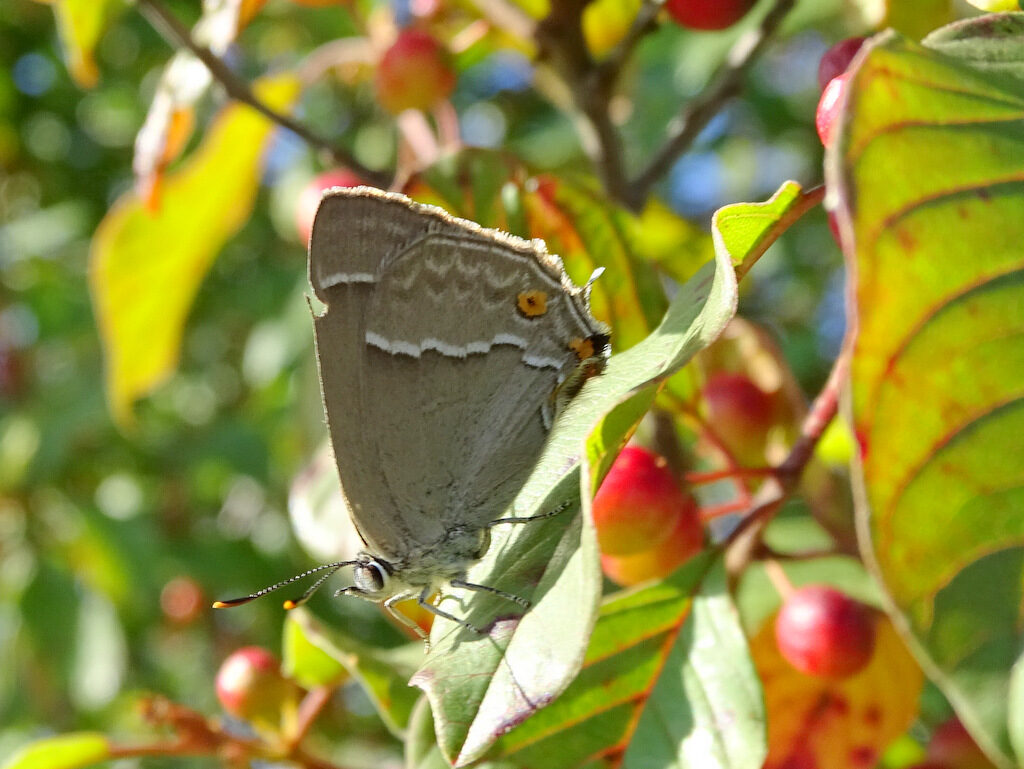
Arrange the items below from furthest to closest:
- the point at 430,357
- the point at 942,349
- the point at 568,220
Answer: the point at 568,220 → the point at 430,357 → the point at 942,349

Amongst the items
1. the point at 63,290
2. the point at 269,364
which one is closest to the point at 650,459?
the point at 269,364

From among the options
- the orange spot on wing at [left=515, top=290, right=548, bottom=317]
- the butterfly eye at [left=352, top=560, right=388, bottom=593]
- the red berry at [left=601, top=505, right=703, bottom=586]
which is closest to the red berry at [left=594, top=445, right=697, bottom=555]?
the red berry at [left=601, top=505, right=703, bottom=586]

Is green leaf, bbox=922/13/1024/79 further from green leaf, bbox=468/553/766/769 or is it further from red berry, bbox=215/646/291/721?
red berry, bbox=215/646/291/721

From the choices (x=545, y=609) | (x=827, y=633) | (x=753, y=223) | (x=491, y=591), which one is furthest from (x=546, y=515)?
(x=827, y=633)

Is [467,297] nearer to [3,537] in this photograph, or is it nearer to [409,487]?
[409,487]

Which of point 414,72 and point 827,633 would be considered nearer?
point 827,633

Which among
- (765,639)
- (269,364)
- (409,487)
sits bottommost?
(765,639)

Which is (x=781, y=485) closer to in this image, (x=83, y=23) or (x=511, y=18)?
(x=511, y=18)
